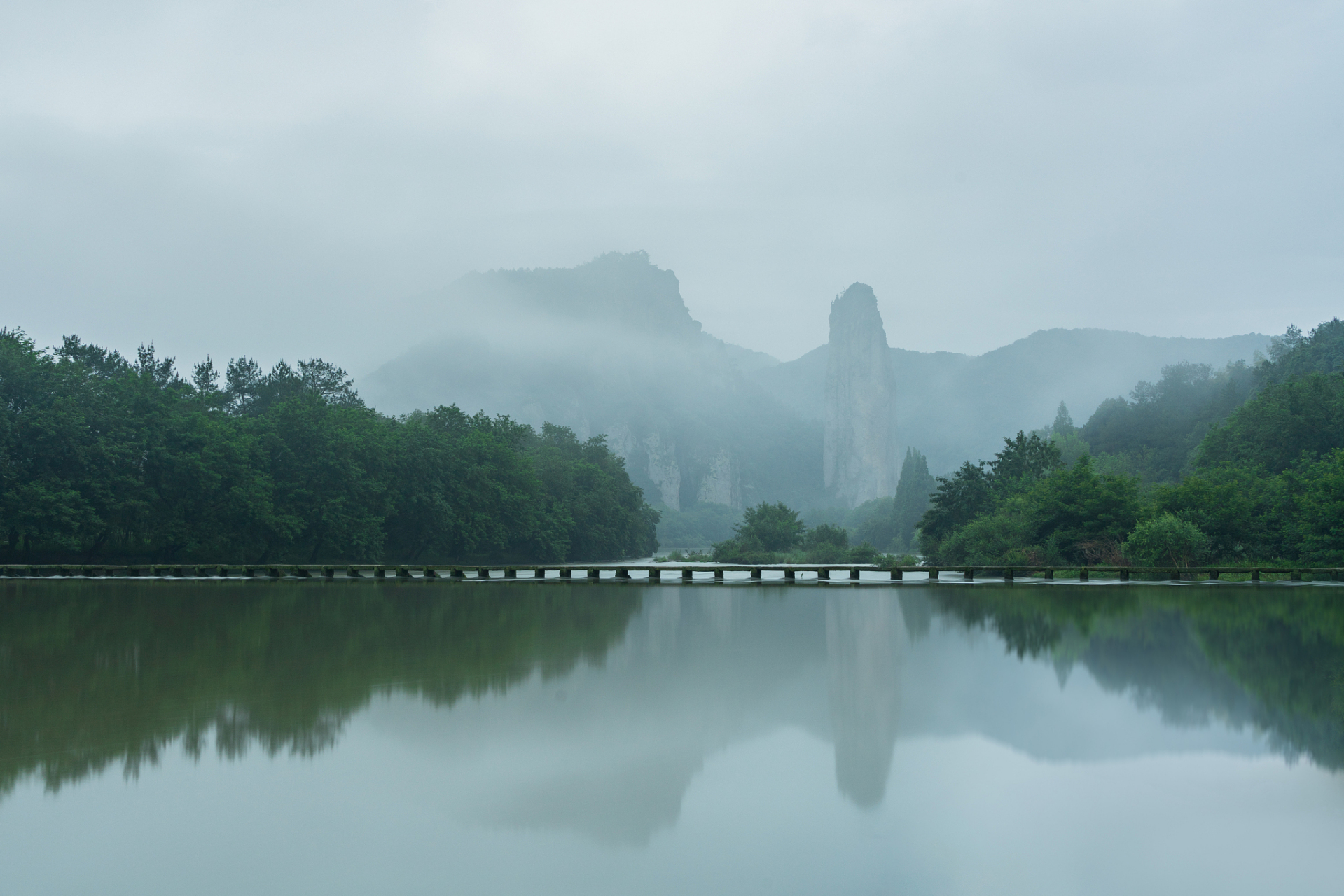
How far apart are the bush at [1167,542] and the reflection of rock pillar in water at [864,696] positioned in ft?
64.1

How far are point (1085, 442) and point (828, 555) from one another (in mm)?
38762

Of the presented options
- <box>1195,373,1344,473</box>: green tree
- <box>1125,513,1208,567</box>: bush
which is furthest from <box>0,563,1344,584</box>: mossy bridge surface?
<box>1195,373,1344,473</box>: green tree

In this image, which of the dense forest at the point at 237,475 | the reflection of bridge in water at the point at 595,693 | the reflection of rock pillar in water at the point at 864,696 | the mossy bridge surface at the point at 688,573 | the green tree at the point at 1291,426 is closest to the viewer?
the reflection of rock pillar in water at the point at 864,696

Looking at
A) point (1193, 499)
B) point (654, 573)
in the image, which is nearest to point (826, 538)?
point (1193, 499)

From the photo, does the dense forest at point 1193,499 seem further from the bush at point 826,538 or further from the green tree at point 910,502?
the green tree at point 910,502

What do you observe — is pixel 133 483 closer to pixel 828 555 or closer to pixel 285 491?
pixel 285 491

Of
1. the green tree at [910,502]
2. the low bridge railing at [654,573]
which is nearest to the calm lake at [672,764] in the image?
the low bridge railing at [654,573]

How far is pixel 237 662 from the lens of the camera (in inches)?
610

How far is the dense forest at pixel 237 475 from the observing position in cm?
4662

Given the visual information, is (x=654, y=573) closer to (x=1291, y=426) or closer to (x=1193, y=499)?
(x=1193, y=499)

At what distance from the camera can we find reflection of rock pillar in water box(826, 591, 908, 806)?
9133 millimetres

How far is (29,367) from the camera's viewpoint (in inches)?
1896

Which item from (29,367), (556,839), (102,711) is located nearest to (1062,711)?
(556,839)

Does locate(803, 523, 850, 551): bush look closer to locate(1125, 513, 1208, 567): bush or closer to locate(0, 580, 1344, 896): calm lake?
locate(1125, 513, 1208, 567): bush
